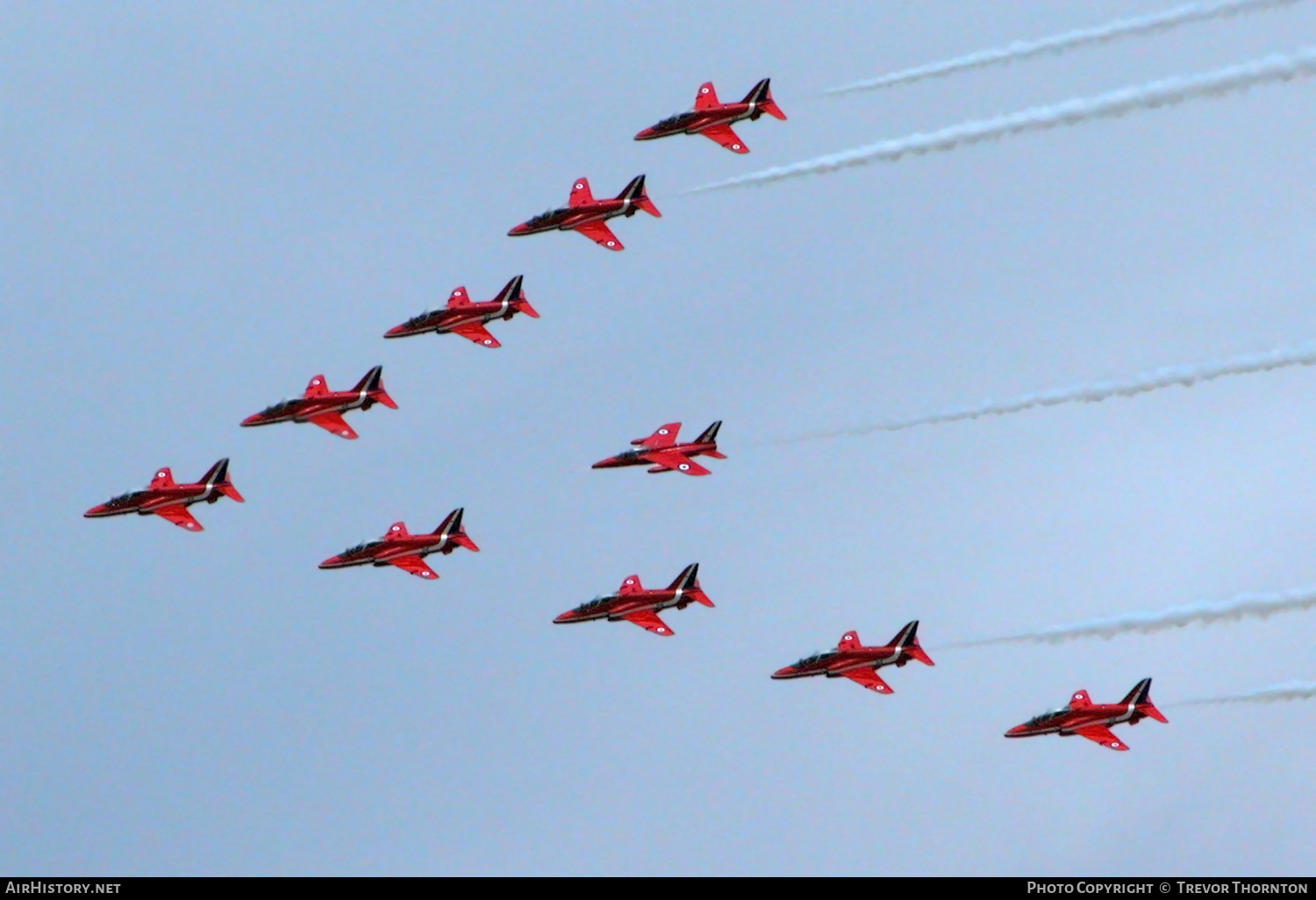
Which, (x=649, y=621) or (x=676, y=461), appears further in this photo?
(x=676, y=461)

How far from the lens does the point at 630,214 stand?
10981 cm

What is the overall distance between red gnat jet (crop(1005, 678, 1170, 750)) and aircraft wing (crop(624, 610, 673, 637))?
14.7 meters

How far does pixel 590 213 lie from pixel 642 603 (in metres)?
17.3

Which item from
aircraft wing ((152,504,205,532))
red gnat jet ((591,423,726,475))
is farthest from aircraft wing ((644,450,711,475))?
aircraft wing ((152,504,205,532))

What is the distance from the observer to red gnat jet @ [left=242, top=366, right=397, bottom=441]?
10531 cm

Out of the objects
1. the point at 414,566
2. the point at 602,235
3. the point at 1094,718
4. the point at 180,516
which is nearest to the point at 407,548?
the point at 414,566

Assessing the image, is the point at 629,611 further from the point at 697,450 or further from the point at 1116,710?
the point at 1116,710

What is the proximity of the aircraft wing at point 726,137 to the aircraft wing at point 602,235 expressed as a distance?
599cm

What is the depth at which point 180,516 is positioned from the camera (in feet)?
346

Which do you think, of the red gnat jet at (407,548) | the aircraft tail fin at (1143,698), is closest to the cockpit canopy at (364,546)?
the red gnat jet at (407,548)

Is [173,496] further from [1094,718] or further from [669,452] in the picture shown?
[1094,718]

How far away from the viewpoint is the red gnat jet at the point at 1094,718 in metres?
100
